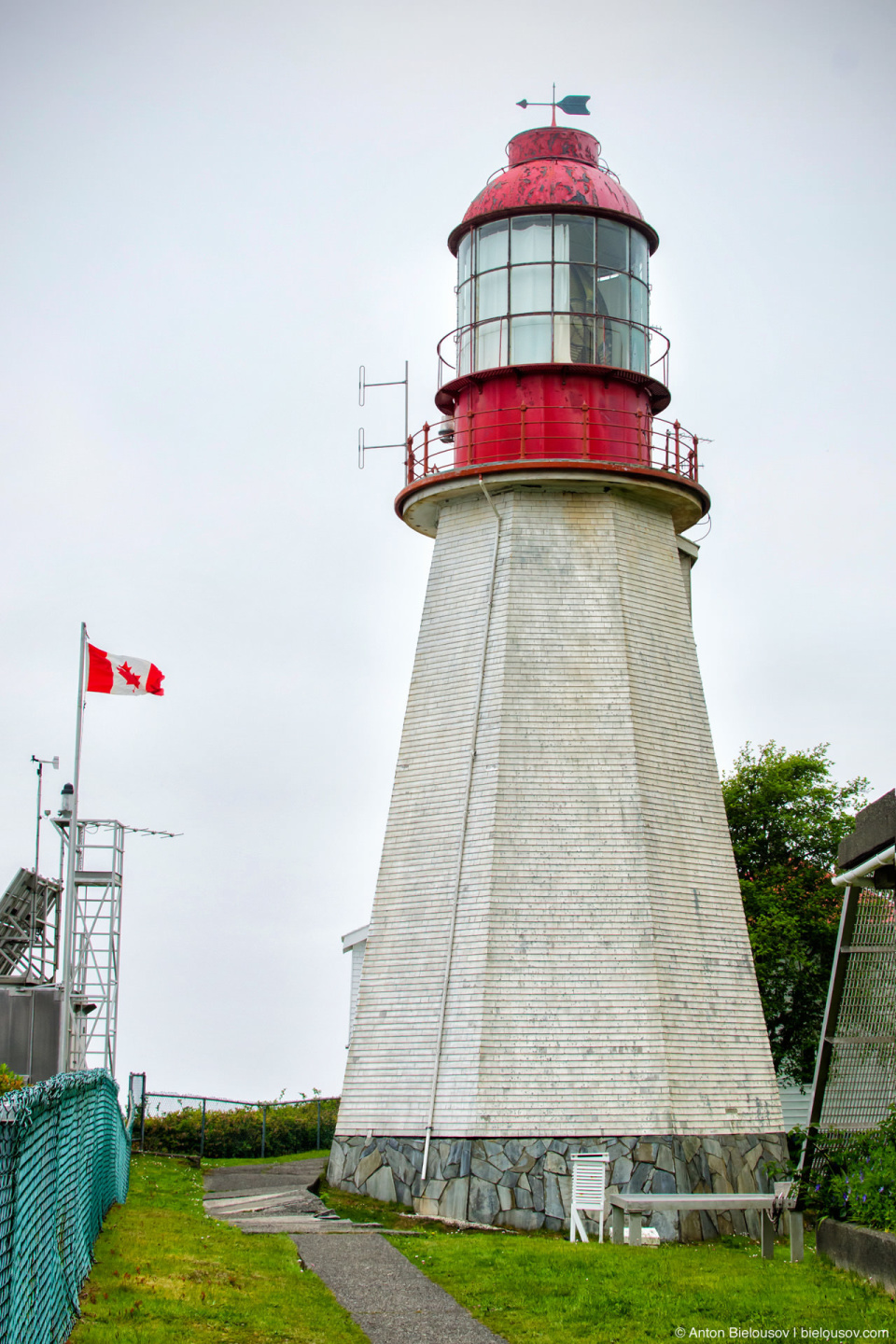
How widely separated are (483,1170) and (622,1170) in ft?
5.27

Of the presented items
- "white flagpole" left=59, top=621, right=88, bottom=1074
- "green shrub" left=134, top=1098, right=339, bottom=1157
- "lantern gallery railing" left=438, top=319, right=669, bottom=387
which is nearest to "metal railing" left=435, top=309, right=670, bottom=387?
"lantern gallery railing" left=438, top=319, right=669, bottom=387

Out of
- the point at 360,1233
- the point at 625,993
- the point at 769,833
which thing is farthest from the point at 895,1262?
the point at 769,833

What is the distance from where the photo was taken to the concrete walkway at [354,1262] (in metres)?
10.2

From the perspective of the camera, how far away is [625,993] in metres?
18.3

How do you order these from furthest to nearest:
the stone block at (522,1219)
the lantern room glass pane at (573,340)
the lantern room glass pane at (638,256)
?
the lantern room glass pane at (638,256) < the lantern room glass pane at (573,340) < the stone block at (522,1219)

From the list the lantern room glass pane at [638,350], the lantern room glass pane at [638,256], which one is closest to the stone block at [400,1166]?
the lantern room glass pane at [638,350]

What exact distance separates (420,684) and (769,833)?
9354 mm

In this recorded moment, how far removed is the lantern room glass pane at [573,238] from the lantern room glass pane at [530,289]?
A: 0.33 metres

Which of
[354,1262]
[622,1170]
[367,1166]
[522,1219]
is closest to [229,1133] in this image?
[367,1166]

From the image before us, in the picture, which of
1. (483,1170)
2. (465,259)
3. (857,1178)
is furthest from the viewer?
(465,259)

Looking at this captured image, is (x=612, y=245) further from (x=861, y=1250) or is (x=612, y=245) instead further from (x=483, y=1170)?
(x=861, y=1250)

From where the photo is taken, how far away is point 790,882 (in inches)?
1046

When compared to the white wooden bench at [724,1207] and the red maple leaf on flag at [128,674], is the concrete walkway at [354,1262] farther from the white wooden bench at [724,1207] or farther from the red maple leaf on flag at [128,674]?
the red maple leaf on flag at [128,674]

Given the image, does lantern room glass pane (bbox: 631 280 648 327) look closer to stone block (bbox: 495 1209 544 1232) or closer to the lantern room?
A: the lantern room
